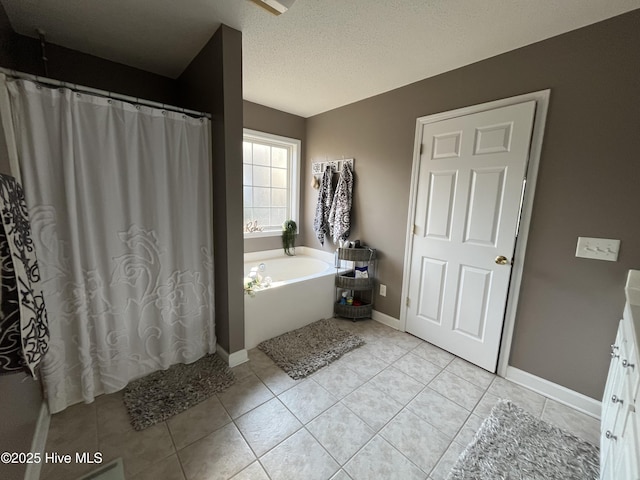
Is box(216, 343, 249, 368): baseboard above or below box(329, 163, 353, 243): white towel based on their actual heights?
below

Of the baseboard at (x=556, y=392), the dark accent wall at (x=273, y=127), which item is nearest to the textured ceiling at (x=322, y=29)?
the dark accent wall at (x=273, y=127)

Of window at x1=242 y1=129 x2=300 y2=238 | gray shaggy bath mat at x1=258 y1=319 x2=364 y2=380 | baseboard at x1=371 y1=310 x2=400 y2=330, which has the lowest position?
gray shaggy bath mat at x1=258 y1=319 x2=364 y2=380

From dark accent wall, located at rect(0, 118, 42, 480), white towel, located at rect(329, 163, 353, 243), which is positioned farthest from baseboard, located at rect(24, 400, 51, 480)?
white towel, located at rect(329, 163, 353, 243)

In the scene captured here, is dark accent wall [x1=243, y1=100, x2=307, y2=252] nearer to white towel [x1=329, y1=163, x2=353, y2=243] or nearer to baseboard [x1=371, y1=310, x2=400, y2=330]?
white towel [x1=329, y1=163, x2=353, y2=243]

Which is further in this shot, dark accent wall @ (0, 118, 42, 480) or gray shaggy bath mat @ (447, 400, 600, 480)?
gray shaggy bath mat @ (447, 400, 600, 480)

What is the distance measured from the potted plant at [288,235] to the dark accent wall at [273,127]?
74 millimetres

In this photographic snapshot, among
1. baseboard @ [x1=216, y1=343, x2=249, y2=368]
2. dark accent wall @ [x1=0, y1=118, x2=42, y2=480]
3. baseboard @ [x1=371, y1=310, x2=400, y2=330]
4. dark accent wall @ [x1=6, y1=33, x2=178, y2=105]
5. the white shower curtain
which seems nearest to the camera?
dark accent wall @ [x1=0, y1=118, x2=42, y2=480]

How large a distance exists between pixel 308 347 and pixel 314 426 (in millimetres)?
749

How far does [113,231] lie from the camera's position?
154 cm

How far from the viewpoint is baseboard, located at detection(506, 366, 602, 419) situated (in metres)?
1.59

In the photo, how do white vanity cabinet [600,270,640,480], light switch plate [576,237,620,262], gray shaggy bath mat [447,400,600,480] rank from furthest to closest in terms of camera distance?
light switch plate [576,237,620,262], gray shaggy bath mat [447,400,600,480], white vanity cabinet [600,270,640,480]

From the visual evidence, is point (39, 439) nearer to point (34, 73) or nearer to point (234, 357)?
point (234, 357)

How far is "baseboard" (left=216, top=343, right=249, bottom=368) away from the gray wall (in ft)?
6.58

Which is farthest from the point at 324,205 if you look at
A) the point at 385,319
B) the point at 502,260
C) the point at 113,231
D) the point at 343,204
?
the point at 113,231
